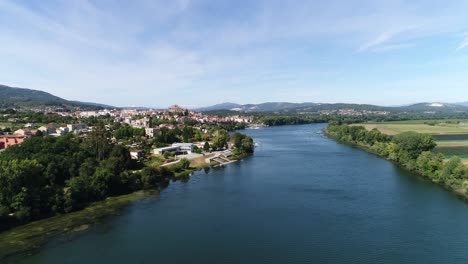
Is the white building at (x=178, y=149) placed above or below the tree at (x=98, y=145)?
below

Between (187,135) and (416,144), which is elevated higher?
(416,144)

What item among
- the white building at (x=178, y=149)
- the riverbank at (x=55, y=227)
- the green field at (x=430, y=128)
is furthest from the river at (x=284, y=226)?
the green field at (x=430, y=128)

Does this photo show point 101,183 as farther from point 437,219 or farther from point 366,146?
point 366,146

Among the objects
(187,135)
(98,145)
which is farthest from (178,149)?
(98,145)

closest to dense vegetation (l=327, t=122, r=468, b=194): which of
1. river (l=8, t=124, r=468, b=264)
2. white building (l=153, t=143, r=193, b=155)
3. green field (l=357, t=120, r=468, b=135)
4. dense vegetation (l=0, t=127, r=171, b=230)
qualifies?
river (l=8, t=124, r=468, b=264)

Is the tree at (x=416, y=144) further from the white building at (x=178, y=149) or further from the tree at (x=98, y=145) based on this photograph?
the tree at (x=98, y=145)

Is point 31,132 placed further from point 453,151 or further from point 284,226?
point 453,151
